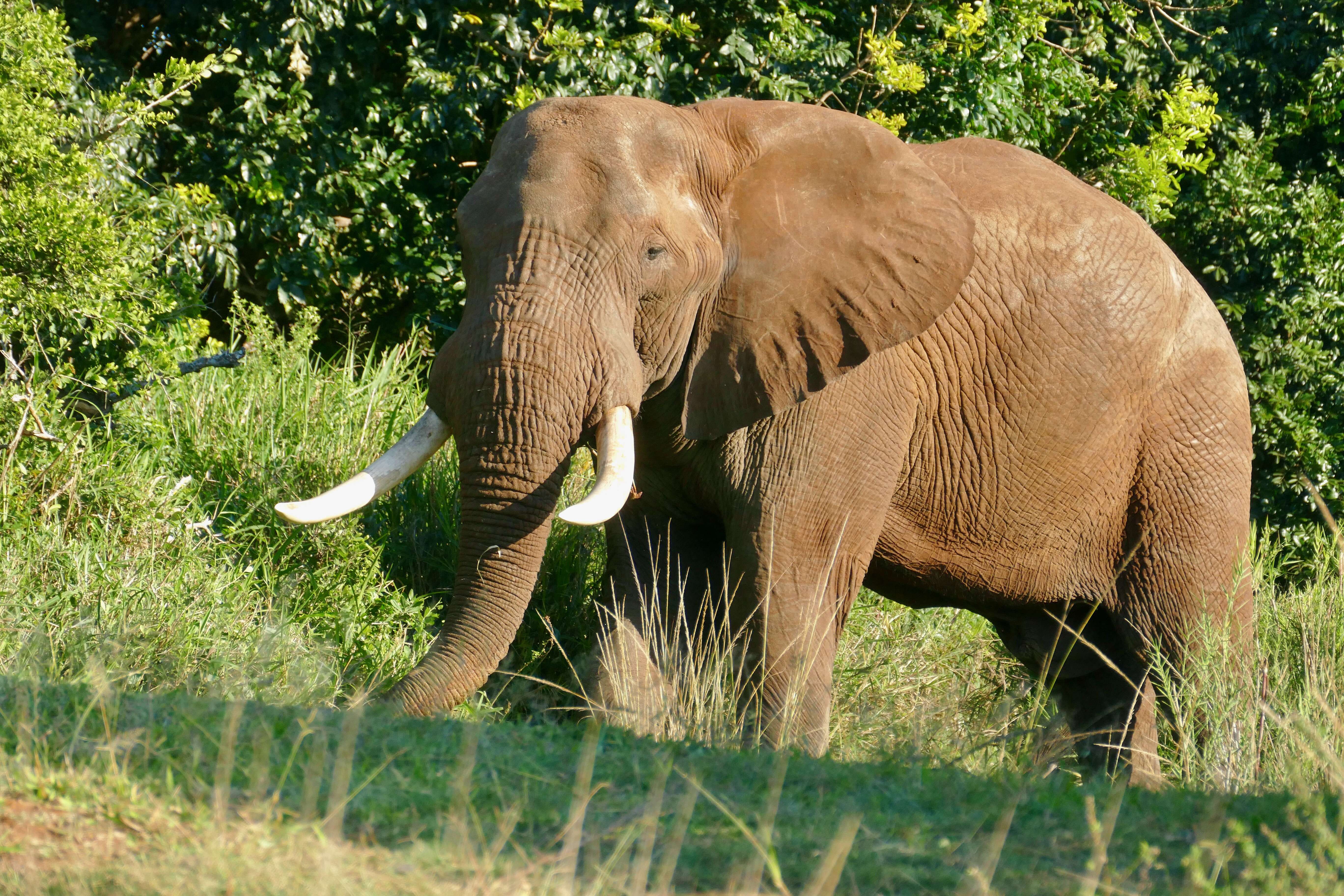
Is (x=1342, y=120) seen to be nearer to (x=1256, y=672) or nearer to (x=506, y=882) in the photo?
(x=1256, y=672)

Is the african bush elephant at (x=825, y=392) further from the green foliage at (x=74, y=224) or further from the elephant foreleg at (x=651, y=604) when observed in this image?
the green foliage at (x=74, y=224)

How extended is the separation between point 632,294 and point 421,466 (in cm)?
94

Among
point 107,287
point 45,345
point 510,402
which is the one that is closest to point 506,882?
point 510,402

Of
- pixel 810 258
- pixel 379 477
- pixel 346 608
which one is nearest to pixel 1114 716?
Result: pixel 810 258

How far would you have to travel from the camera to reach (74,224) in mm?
6438

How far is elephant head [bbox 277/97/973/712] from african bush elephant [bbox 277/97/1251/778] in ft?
0.03

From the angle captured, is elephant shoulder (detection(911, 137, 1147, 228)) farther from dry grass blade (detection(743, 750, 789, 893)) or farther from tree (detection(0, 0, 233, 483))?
tree (detection(0, 0, 233, 483))

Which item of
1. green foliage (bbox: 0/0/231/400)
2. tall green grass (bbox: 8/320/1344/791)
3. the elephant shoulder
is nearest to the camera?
tall green grass (bbox: 8/320/1344/791)

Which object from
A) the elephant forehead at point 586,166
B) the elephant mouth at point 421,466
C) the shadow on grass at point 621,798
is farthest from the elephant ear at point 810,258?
the shadow on grass at point 621,798

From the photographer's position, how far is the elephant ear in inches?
213

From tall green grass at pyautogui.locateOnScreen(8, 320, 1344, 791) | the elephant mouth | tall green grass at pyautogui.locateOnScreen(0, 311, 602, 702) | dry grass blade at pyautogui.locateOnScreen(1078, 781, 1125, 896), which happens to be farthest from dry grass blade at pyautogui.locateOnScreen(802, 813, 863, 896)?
tall green grass at pyautogui.locateOnScreen(0, 311, 602, 702)

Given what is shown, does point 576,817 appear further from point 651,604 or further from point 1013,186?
point 1013,186

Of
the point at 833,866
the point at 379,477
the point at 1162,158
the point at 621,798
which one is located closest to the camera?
the point at 833,866

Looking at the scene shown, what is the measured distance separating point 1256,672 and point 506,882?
165 inches
